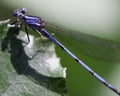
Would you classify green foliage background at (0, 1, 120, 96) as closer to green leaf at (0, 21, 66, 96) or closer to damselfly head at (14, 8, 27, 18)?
damselfly head at (14, 8, 27, 18)

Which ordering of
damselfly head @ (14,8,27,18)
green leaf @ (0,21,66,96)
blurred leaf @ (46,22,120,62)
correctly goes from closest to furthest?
green leaf @ (0,21,66,96), damselfly head @ (14,8,27,18), blurred leaf @ (46,22,120,62)

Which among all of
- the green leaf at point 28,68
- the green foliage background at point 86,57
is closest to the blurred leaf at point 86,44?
the green foliage background at point 86,57

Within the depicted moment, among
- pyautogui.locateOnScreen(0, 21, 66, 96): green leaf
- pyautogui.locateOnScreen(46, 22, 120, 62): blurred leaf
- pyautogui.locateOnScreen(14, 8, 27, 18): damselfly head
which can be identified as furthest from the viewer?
pyautogui.locateOnScreen(46, 22, 120, 62): blurred leaf

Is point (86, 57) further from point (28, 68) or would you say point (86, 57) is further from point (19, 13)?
point (28, 68)

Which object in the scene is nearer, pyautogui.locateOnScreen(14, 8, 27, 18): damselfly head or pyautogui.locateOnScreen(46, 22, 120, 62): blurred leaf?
pyautogui.locateOnScreen(14, 8, 27, 18): damselfly head

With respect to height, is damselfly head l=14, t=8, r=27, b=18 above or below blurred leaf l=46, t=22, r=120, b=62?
above

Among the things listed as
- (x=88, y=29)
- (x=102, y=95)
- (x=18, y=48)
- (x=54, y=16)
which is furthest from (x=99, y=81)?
(x=18, y=48)

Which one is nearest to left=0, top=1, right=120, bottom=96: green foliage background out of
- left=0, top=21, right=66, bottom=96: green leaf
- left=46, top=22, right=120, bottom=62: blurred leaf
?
left=46, top=22, right=120, bottom=62: blurred leaf

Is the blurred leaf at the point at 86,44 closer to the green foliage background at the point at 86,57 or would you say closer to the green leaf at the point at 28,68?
the green foliage background at the point at 86,57

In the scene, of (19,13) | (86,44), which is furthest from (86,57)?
(19,13)
